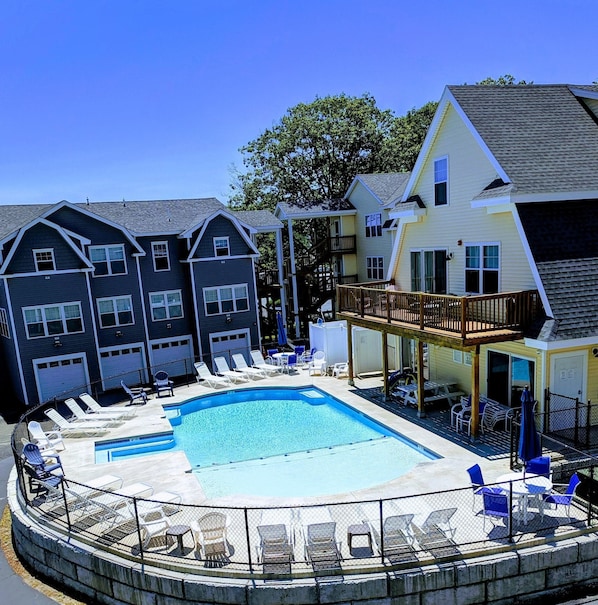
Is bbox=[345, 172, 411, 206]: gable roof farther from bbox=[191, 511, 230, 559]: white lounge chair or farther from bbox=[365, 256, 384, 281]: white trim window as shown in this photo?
bbox=[191, 511, 230, 559]: white lounge chair

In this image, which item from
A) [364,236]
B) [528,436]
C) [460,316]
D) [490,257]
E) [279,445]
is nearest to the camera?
[528,436]

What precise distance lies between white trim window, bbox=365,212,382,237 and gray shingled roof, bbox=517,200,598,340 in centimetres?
1683

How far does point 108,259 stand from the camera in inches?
965

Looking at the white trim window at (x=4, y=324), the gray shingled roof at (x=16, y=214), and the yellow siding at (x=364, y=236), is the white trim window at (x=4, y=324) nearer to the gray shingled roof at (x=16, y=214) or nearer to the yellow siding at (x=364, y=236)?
the gray shingled roof at (x=16, y=214)

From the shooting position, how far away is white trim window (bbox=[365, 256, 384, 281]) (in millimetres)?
30812

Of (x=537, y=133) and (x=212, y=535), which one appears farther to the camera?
(x=537, y=133)

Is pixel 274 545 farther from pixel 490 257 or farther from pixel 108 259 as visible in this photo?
pixel 108 259

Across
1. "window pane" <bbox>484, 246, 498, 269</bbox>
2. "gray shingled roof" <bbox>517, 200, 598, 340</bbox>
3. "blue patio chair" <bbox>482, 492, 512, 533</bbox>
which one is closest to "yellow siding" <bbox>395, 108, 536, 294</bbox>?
"window pane" <bbox>484, 246, 498, 269</bbox>

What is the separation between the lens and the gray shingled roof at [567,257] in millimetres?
12875

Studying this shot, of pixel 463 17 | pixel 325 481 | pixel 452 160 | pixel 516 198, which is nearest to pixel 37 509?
pixel 325 481

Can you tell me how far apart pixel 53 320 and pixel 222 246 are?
9.20m

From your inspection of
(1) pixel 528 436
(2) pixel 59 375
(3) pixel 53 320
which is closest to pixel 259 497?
(1) pixel 528 436

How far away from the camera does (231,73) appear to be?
28.3 metres

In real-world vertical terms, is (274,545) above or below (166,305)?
below
